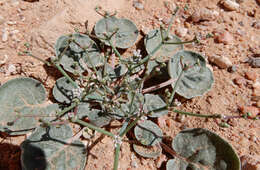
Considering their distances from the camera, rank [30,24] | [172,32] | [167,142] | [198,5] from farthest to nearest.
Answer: [198,5] → [172,32] → [30,24] → [167,142]

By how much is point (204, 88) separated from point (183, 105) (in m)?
0.25

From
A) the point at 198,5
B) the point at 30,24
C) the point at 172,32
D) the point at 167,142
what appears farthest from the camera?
the point at 198,5

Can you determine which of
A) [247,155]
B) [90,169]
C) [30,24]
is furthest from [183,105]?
[30,24]

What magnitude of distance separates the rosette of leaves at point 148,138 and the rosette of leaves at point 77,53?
28.0 inches

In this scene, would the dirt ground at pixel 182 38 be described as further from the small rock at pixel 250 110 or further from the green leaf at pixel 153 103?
the green leaf at pixel 153 103

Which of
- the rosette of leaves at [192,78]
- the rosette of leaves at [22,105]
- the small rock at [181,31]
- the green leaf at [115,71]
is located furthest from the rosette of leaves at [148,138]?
the small rock at [181,31]

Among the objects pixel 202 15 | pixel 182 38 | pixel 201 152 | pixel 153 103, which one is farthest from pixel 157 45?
pixel 201 152

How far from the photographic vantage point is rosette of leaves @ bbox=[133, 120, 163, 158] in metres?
1.78

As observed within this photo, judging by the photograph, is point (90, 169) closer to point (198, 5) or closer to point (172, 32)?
point (172, 32)

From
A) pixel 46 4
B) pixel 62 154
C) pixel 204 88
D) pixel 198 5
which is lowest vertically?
pixel 62 154

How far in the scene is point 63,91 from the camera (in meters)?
1.96

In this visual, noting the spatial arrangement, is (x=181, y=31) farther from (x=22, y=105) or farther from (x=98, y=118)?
(x=22, y=105)

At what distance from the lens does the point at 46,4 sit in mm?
2348

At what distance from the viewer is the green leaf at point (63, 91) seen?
1.94 m
